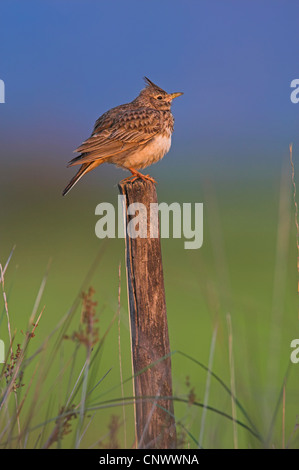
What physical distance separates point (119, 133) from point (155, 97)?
1.04 metres

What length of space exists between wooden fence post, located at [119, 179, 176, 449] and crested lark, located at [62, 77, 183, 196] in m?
2.35

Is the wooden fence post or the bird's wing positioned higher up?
the bird's wing

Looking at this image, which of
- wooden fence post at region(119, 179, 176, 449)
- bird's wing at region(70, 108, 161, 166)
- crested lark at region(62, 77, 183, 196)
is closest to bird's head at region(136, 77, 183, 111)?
crested lark at region(62, 77, 183, 196)

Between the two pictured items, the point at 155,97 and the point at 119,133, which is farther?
the point at 155,97

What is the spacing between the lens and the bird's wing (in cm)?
634

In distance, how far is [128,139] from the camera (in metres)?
6.51

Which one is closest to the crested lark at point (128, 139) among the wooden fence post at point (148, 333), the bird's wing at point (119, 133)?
the bird's wing at point (119, 133)

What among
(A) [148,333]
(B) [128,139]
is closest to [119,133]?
(B) [128,139]

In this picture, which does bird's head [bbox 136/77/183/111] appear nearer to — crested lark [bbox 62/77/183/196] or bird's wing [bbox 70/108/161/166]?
crested lark [bbox 62/77/183/196]

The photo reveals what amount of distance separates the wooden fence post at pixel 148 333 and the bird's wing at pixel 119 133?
237cm

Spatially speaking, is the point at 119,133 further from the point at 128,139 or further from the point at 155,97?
the point at 155,97
